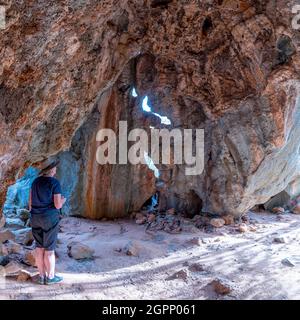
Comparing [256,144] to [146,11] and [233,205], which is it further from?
[146,11]

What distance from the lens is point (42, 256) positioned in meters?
3.26

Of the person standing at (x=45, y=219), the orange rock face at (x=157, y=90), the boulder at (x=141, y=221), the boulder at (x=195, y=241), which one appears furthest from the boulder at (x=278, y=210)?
Answer: the person standing at (x=45, y=219)

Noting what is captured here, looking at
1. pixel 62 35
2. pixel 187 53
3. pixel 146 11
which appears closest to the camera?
pixel 62 35

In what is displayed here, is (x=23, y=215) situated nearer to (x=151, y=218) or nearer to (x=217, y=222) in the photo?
(x=151, y=218)

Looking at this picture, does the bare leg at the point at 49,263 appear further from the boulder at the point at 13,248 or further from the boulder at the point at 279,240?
the boulder at the point at 279,240

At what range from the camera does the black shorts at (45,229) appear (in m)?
3.22

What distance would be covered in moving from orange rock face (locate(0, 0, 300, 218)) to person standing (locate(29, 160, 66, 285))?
3.00 ft

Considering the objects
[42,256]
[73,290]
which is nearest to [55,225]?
[42,256]

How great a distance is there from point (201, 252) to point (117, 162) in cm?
296

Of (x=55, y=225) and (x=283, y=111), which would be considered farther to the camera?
(x=283, y=111)

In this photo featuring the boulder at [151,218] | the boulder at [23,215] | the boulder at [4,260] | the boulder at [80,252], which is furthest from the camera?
the boulder at [23,215]

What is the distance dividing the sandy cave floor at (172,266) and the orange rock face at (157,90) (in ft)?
3.59

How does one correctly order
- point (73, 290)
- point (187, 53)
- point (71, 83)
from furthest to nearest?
point (187, 53) → point (71, 83) → point (73, 290)

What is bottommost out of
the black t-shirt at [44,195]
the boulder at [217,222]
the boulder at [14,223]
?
the boulder at [14,223]
